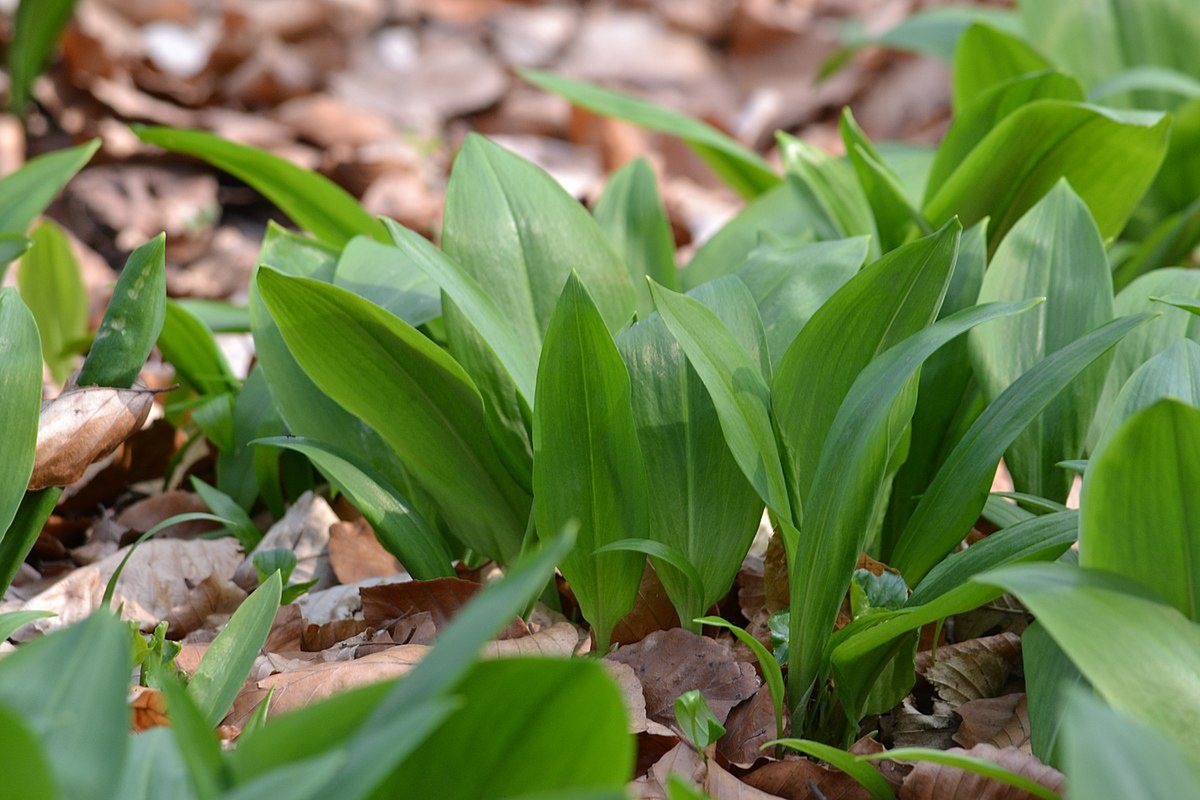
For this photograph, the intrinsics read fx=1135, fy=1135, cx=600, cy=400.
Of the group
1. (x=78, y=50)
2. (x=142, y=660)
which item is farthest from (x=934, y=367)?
(x=78, y=50)

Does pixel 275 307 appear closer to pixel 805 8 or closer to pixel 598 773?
pixel 598 773

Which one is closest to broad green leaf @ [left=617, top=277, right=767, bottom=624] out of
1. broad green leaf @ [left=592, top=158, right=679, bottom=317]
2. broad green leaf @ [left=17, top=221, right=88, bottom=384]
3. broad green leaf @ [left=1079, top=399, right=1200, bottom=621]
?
broad green leaf @ [left=1079, top=399, right=1200, bottom=621]

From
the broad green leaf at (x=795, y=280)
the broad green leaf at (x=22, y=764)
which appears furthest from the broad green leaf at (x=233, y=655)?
the broad green leaf at (x=795, y=280)

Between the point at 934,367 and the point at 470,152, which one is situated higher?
the point at 470,152

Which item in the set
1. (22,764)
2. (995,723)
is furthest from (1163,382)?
(22,764)

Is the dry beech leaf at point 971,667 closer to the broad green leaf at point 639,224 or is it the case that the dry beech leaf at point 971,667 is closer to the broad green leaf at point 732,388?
the broad green leaf at point 732,388

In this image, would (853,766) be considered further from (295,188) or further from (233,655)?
(295,188)
